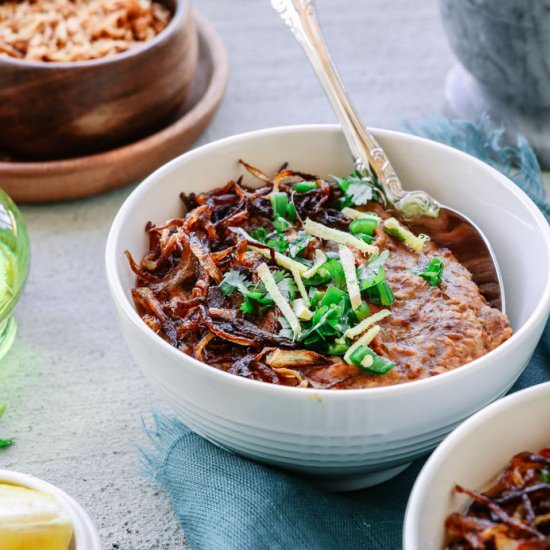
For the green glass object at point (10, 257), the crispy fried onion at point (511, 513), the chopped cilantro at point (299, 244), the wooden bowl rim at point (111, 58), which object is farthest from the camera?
the wooden bowl rim at point (111, 58)

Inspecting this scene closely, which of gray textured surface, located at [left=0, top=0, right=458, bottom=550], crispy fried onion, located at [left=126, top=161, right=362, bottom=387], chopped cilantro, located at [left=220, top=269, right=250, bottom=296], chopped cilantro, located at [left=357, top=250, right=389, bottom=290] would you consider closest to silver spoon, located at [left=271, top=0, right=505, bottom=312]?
crispy fried onion, located at [left=126, top=161, right=362, bottom=387]

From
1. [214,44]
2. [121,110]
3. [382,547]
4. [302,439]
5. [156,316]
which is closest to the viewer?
[302,439]

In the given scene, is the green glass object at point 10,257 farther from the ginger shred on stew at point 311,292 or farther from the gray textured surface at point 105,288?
the ginger shred on stew at point 311,292

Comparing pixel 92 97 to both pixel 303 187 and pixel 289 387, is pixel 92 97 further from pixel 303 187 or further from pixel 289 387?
pixel 289 387

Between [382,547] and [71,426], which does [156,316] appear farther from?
[382,547]

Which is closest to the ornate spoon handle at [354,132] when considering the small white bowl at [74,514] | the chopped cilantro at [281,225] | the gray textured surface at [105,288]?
the chopped cilantro at [281,225]

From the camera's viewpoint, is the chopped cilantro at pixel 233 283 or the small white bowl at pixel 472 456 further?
the chopped cilantro at pixel 233 283

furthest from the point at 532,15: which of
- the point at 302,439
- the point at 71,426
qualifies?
the point at 71,426
